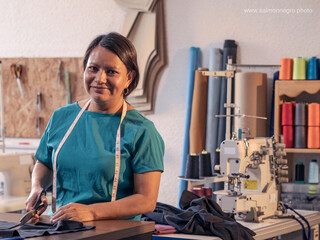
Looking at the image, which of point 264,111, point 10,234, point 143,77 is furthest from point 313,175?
point 10,234

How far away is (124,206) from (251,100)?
101 inches

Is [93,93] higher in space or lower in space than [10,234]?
higher

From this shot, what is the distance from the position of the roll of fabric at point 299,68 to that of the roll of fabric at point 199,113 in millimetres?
752

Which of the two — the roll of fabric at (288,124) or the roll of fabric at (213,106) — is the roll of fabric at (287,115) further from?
the roll of fabric at (213,106)

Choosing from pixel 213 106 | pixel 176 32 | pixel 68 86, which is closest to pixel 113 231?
pixel 213 106

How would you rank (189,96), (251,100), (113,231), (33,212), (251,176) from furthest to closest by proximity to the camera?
(189,96)
(251,100)
(251,176)
(33,212)
(113,231)

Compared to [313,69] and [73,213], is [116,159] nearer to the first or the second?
[73,213]

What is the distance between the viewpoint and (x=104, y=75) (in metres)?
1.92

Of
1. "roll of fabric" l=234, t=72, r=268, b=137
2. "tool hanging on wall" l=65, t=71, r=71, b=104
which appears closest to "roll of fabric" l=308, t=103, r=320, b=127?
"roll of fabric" l=234, t=72, r=268, b=137

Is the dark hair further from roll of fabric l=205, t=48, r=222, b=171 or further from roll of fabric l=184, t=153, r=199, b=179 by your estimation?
roll of fabric l=205, t=48, r=222, b=171

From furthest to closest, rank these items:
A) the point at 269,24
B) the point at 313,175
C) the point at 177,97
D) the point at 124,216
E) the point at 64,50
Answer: the point at 64,50 < the point at 177,97 < the point at 269,24 < the point at 313,175 < the point at 124,216

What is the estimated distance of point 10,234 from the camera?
1.62 meters

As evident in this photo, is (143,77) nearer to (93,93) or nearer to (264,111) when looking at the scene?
(264,111)

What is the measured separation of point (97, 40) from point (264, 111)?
257 cm
